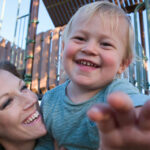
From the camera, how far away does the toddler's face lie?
2.84ft

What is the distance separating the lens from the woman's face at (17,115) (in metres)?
0.91

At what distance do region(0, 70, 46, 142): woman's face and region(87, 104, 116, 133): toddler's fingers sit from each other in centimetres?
61

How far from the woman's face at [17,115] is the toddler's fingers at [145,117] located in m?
0.68

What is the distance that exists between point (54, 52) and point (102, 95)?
8.54 ft

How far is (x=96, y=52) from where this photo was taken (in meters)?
0.85

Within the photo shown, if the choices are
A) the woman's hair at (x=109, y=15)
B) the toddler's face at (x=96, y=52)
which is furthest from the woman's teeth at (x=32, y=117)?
the woman's hair at (x=109, y=15)

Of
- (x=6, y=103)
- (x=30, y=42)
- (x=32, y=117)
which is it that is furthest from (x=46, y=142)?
(x=30, y=42)

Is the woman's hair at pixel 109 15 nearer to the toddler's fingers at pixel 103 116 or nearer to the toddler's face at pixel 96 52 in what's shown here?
the toddler's face at pixel 96 52

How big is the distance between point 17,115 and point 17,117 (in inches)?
0.4

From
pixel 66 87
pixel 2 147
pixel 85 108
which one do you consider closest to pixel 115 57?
pixel 85 108

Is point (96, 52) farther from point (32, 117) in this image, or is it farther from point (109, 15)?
point (32, 117)

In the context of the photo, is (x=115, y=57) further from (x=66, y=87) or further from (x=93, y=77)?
(x=66, y=87)

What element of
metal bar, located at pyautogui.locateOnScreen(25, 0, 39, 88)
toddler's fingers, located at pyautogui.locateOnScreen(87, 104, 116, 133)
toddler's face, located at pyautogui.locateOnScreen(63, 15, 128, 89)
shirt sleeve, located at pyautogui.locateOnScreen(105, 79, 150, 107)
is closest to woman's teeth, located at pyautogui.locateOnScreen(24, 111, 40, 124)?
toddler's face, located at pyautogui.locateOnScreen(63, 15, 128, 89)

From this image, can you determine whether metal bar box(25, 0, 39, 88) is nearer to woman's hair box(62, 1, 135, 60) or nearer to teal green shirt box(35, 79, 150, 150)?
teal green shirt box(35, 79, 150, 150)
